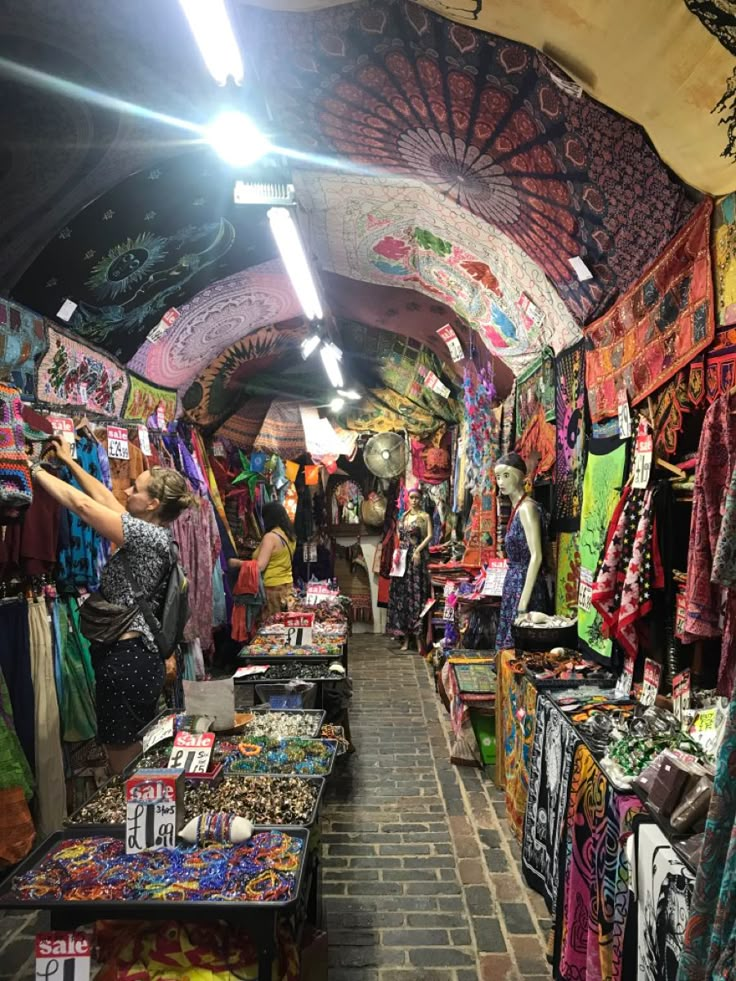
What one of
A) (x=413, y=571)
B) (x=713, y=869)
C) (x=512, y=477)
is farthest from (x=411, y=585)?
(x=713, y=869)

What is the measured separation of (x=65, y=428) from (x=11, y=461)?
4.24ft

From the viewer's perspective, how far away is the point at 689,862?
1.68 m

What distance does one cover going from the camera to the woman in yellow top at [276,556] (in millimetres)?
6535

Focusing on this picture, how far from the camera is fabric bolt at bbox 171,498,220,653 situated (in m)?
6.07

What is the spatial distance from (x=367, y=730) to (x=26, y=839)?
2990mm

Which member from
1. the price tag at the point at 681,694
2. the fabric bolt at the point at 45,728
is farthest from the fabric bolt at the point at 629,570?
the fabric bolt at the point at 45,728

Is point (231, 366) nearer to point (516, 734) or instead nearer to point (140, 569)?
point (140, 569)

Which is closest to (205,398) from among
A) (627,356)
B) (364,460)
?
(364,460)

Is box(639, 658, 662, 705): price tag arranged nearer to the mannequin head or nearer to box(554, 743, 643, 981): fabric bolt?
box(554, 743, 643, 981): fabric bolt

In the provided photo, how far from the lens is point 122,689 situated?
3072 millimetres

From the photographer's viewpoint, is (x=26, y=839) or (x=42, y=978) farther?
(x=26, y=839)

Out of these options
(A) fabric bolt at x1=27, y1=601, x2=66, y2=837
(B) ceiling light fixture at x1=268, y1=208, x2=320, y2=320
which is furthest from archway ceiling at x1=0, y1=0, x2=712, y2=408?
(A) fabric bolt at x1=27, y1=601, x2=66, y2=837

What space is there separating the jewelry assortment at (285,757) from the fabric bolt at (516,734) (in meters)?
1.30

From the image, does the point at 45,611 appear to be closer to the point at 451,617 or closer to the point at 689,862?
the point at 689,862
